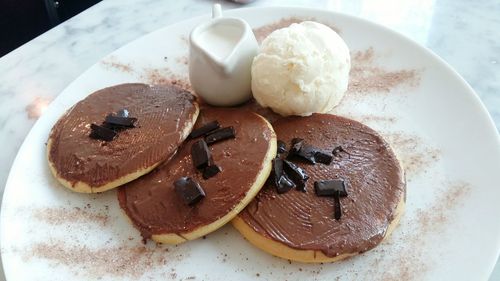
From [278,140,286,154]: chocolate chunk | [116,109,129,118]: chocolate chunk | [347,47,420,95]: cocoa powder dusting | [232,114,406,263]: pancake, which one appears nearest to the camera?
[232,114,406,263]: pancake

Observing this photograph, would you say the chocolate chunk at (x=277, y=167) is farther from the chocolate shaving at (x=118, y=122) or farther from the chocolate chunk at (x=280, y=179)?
the chocolate shaving at (x=118, y=122)

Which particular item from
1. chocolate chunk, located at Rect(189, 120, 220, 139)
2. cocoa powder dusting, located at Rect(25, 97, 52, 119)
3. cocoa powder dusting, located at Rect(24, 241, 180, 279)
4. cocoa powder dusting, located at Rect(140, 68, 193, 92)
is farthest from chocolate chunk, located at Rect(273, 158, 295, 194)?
cocoa powder dusting, located at Rect(25, 97, 52, 119)

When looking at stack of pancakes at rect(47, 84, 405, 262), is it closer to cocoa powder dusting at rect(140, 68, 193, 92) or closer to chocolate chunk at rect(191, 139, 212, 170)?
chocolate chunk at rect(191, 139, 212, 170)

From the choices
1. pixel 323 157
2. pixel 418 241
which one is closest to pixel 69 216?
pixel 323 157

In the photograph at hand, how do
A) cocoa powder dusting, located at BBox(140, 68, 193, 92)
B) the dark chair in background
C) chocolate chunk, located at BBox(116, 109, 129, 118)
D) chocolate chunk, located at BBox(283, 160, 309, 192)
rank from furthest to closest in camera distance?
the dark chair in background, cocoa powder dusting, located at BBox(140, 68, 193, 92), chocolate chunk, located at BBox(116, 109, 129, 118), chocolate chunk, located at BBox(283, 160, 309, 192)

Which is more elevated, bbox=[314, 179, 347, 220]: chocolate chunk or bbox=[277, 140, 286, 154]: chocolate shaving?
bbox=[314, 179, 347, 220]: chocolate chunk

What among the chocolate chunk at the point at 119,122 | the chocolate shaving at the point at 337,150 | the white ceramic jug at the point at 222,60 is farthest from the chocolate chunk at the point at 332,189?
the chocolate chunk at the point at 119,122

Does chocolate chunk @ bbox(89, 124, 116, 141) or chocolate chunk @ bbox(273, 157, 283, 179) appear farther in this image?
chocolate chunk @ bbox(89, 124, 116, 141)
